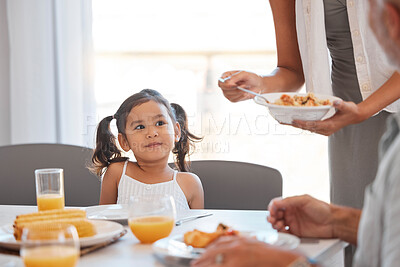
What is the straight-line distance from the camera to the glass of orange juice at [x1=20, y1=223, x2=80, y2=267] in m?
0.93

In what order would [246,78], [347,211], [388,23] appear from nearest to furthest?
1. [388,23]
2. [347,211]
3. [246,78]

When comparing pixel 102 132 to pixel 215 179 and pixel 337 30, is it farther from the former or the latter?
pixel 337 30

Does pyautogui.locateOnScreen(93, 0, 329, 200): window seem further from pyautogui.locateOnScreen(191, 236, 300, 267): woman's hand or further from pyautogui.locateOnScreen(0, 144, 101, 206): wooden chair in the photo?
pyautogui.locateOnScreen(191, 236, 300, 267): woman's hand

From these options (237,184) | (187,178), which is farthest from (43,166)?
(237,184)

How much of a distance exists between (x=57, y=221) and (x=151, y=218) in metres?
0.20

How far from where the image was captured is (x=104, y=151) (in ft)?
7.12

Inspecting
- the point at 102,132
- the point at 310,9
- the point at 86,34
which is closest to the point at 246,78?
the point at 310,9

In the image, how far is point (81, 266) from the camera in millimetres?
1092

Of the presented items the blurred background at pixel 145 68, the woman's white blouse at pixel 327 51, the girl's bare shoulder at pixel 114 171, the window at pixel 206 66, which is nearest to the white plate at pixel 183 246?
the woman's white blouse at pixel 327 51

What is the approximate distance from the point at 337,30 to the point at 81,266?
122 cm

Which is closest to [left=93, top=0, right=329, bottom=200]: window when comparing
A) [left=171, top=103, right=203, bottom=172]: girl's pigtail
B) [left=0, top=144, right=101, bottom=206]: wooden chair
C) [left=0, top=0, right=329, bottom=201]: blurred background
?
[left=0, top=0, right=329, bottom=201]: blurred background

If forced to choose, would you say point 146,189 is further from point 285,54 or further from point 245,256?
point 245,256

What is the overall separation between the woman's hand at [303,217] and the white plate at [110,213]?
1.26 ft

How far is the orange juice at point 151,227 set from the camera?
→ 124 centimetres
